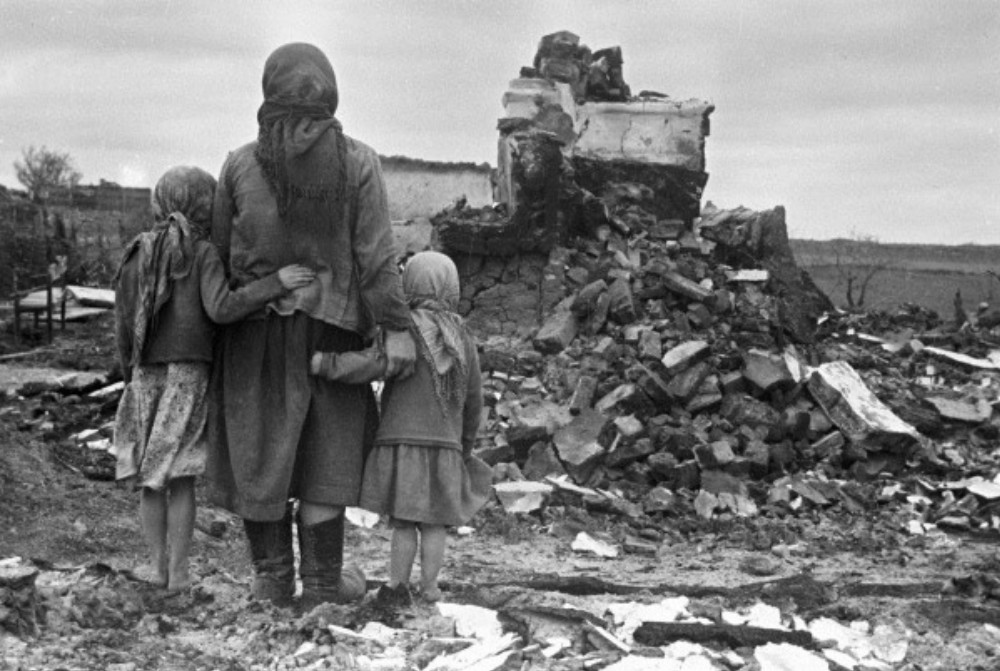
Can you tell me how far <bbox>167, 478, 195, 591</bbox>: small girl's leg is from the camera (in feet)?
16.5

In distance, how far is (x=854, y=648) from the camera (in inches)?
187

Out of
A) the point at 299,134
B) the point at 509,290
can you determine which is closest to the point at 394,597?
the point at 299,134

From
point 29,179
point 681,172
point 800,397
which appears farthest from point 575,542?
point 29,179

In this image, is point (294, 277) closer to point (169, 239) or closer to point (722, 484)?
point (169, 239)

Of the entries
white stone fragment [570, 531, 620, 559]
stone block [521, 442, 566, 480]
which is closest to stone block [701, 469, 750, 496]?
stone block [521, 442, 566, 480]

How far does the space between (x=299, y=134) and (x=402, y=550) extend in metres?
1.78

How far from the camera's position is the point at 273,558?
4.98 metres

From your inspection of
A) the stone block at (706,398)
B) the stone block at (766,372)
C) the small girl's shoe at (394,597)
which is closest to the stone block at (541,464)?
the stone block at (706,398)

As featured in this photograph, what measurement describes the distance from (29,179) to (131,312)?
54.2 m

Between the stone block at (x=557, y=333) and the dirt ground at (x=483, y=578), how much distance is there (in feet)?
10.4

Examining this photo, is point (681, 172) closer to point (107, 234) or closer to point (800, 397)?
point (800, 397)

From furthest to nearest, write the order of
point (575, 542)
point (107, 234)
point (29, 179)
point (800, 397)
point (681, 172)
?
1. point (29, 179)
2. point (107, 234)
3. point (681, 172)
4. point (800, 397)
5. point (575, 542)

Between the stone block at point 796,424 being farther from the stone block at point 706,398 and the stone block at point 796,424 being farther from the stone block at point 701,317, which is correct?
the stone block at point 701,317

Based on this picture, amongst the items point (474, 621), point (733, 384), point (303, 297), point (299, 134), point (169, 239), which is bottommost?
point (474, 621)
